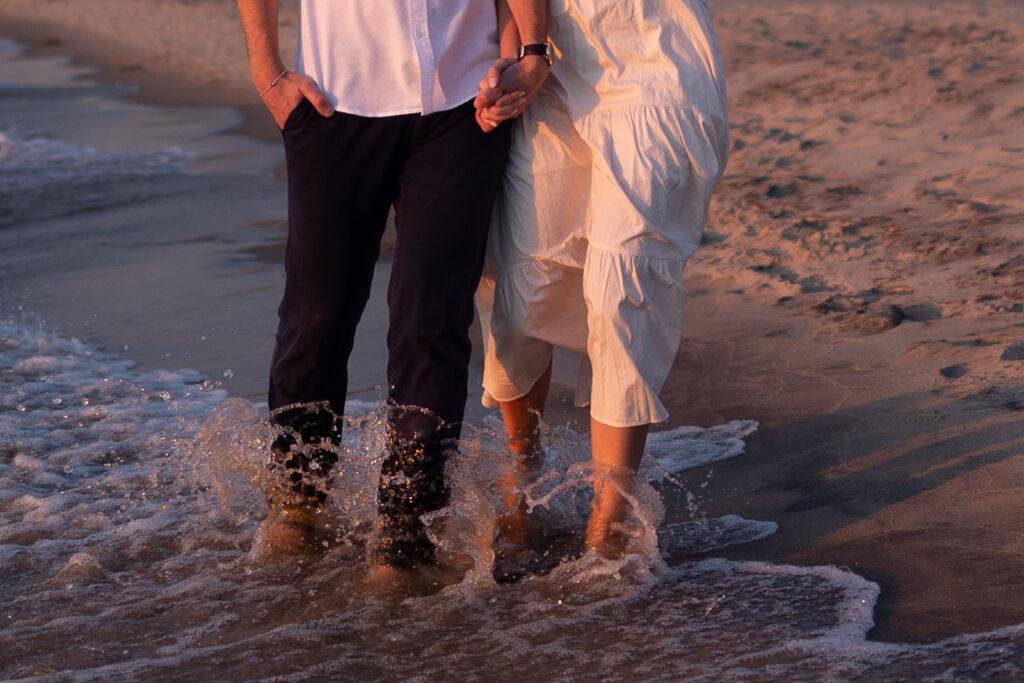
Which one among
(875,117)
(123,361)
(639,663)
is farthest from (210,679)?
(875,117)

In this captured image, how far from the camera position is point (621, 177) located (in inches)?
99.3

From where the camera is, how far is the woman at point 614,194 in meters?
2.51

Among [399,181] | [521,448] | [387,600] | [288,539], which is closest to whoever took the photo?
[399,181]

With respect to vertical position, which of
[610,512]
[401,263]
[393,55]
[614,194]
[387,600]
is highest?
[393,55]

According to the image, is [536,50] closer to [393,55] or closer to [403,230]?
[393,55]

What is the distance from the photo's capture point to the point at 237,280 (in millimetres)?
5336

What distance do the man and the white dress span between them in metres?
0.13

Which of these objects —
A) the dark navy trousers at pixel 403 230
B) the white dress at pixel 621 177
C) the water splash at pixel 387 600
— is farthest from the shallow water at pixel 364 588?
the white dress at pixel 621 177

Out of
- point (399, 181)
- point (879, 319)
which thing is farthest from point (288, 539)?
point (879, 319)

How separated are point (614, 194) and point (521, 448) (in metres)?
0.77

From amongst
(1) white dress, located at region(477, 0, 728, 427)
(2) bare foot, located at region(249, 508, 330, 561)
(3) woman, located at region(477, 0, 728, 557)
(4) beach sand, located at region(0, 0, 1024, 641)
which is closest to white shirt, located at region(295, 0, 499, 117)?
(3) woman, located at region(477, 0, 728, 557)

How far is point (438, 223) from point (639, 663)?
99 cm

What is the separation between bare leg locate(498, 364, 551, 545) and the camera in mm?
2904

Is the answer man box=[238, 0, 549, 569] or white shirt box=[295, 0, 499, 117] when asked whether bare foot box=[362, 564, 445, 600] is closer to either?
man box=[238, 0, 549, 569]
